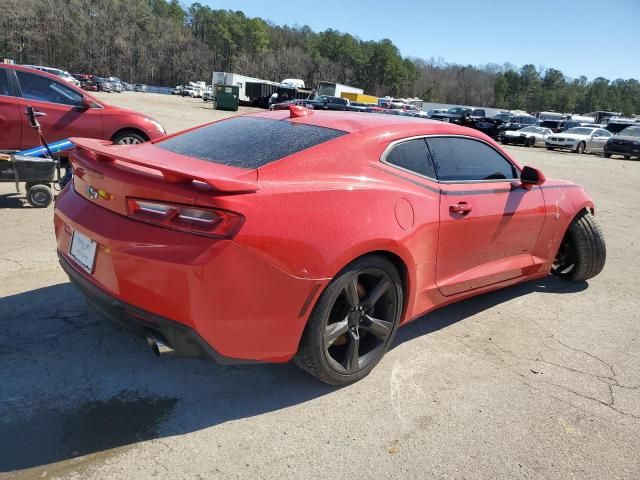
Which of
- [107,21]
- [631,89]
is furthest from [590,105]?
[107,21]

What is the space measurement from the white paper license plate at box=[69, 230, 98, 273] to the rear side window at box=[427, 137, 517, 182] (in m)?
2.17

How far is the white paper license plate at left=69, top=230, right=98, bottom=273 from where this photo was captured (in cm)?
253

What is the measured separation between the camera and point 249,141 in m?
3.06

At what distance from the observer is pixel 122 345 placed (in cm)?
318

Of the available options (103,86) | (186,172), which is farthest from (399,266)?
(103,86)

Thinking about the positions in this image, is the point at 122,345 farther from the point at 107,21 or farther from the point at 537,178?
the point at 107,21

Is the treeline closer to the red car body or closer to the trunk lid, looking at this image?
the red car body

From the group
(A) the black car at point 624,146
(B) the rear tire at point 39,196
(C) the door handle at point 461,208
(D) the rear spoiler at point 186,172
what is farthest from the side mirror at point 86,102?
(A) the black car at point 624,146

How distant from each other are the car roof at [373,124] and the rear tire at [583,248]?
1.80 metres

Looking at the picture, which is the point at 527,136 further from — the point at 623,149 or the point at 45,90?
the point at 45,90

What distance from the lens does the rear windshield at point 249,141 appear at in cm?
279

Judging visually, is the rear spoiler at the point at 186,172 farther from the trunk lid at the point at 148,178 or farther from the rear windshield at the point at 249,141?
the rear windshield at the point at 249,141

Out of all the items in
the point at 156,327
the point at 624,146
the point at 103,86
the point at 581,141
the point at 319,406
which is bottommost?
the point at 319,406

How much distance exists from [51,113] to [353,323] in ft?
22.0
